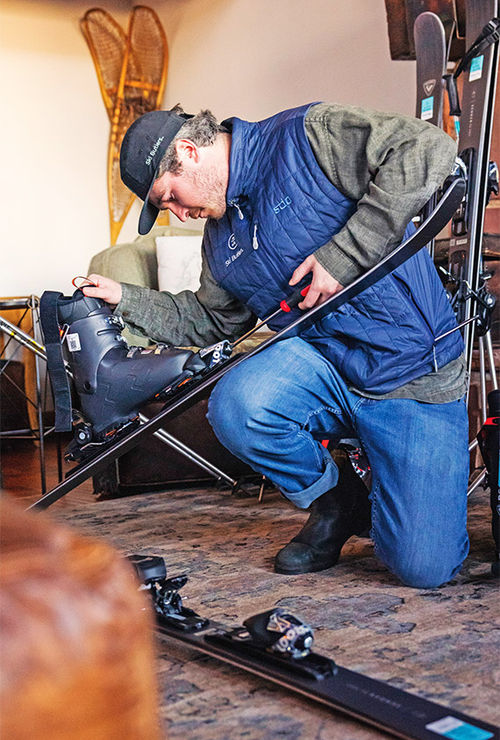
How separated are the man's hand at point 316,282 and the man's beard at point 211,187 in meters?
0.29

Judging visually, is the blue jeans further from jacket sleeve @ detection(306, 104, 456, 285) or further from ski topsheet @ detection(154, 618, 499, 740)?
ski topsheet @ detection(154, 618, 499, 740)

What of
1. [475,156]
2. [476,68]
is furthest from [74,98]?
[475,156]

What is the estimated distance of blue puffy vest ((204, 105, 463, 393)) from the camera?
6.34 ft

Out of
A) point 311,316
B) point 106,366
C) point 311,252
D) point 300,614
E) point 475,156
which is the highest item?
point 475,156

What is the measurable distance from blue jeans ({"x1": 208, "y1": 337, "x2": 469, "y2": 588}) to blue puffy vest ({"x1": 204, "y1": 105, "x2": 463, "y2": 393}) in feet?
0.24

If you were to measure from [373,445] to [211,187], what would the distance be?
70 cm

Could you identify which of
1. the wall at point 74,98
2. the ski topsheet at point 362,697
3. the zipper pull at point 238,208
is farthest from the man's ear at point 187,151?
the wall at point 74,98

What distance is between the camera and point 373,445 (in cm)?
196

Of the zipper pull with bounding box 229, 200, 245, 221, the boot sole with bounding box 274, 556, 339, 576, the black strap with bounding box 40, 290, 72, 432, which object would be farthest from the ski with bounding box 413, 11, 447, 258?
the black strap with bounding box 40, 290, 72, 432

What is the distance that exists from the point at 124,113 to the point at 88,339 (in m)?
4.10

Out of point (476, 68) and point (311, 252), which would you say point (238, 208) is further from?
point (476, 68)

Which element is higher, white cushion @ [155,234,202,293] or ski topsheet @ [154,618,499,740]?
white cushion @ [155,234,202,293]

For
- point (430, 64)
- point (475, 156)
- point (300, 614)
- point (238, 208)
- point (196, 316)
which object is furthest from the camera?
point (430, 64)

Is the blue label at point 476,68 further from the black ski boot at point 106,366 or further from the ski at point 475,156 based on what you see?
the black ski boot at point 106,366
